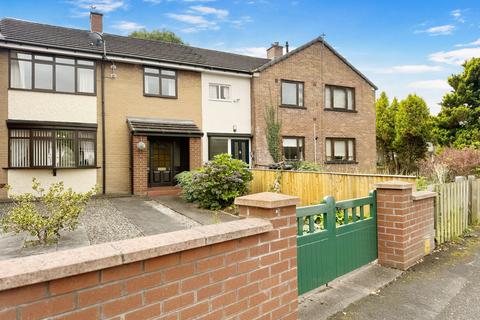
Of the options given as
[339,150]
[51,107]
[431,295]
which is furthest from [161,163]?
[431,295]

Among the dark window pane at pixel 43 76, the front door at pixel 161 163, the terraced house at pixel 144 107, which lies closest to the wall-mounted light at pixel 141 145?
the terraced house at pixel 144 107

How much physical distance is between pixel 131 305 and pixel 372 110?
64.0 ft

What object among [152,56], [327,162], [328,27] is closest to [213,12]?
[152,56]

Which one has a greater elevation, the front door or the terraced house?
the terraced house

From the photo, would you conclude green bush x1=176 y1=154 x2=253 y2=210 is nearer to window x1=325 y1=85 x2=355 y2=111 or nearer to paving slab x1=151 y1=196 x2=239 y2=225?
paving slab x1=151 y1=196 x2=239 y2=225

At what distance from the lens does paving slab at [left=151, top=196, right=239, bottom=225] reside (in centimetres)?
867

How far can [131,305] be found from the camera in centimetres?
183

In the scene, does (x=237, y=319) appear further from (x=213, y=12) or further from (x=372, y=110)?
(x=372, y=110)

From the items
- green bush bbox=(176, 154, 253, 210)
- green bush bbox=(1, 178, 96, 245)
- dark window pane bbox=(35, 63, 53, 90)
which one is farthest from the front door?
green bush bbox=(1, 178, 96, 245)

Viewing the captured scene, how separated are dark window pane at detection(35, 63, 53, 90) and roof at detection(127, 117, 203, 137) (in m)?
3.04

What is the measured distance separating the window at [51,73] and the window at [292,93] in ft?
29.4

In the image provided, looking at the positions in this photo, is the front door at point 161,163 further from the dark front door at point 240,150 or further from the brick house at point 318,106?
the brick house at point 318,106

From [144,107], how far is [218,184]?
541 cm

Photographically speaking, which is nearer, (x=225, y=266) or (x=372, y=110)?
(x=225, y=266)
